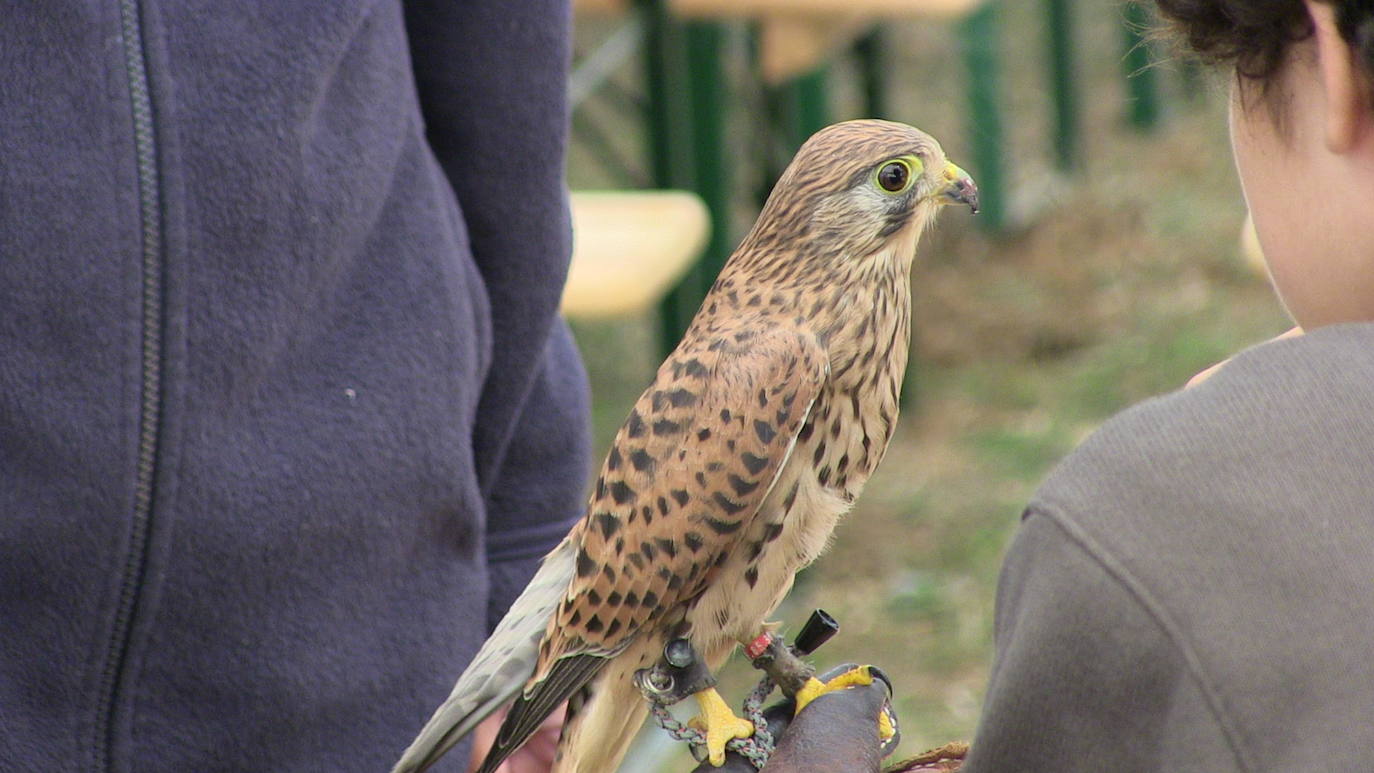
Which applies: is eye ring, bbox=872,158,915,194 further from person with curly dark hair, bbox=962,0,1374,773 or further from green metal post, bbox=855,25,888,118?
green metal post, bbox=855,25,888,118

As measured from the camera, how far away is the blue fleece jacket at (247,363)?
1.20 metres

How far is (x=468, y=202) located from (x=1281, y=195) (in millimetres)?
827

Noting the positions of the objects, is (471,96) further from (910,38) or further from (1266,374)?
(910,38)

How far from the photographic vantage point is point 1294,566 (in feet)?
2.63

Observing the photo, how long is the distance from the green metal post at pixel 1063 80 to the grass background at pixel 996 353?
0.44 ft

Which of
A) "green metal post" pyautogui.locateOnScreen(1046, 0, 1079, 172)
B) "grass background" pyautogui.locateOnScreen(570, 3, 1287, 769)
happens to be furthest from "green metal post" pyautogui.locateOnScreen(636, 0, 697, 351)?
"green metal post" pyautogui.locateOnScreen(1046, 0, 1079, 172)

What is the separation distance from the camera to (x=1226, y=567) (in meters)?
0.82

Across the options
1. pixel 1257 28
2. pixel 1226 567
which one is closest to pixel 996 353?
pixel 1257 28

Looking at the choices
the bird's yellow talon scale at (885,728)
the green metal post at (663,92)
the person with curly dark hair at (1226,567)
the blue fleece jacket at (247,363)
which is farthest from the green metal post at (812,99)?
the person with curly dark hair at (1226,567)

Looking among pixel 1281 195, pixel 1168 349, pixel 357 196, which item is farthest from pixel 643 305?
pixel 1168 349

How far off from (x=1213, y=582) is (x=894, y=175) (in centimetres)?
51

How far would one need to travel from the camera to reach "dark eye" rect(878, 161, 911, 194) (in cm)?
123

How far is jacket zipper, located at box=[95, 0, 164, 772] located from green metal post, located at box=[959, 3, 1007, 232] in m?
5.82

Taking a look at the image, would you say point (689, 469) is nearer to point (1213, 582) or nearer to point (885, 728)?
point (885, 728)
